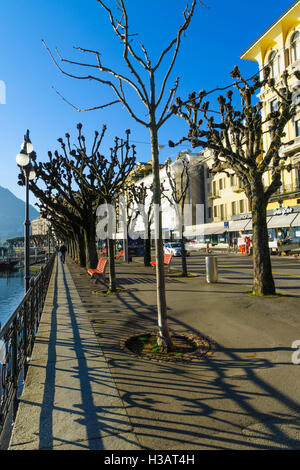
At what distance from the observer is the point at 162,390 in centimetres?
366

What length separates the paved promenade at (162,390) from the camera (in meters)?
2.74

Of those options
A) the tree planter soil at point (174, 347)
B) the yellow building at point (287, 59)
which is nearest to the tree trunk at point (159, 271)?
the tree planter soil at point (174, 347)

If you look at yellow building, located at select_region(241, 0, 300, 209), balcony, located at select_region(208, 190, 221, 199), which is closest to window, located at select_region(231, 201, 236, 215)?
balcony, located at select_region(208, 190, 221, 199)

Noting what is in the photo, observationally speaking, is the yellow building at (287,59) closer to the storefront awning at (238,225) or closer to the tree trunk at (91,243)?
the storefront awning at (238,225)

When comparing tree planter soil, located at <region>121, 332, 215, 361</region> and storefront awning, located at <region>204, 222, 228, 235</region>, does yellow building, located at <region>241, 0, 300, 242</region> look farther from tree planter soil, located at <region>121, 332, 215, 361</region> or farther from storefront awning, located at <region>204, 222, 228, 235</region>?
tree planter soil, located at <region>121, 332, 215, 361</region>

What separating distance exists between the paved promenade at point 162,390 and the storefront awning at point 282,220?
24.0m

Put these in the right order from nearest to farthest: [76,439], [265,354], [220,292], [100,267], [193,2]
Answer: [76,439] < [265,354] < [193,2] < [220,292] < [100,267]

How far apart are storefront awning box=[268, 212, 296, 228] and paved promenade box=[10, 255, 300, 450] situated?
2399 centimetres

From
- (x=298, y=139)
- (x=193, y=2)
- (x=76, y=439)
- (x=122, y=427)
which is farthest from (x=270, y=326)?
(x=298, y=139)

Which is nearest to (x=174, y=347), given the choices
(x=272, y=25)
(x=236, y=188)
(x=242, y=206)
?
(x=272, y=25)

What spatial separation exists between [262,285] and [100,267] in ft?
23.3

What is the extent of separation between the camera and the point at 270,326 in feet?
20.1
